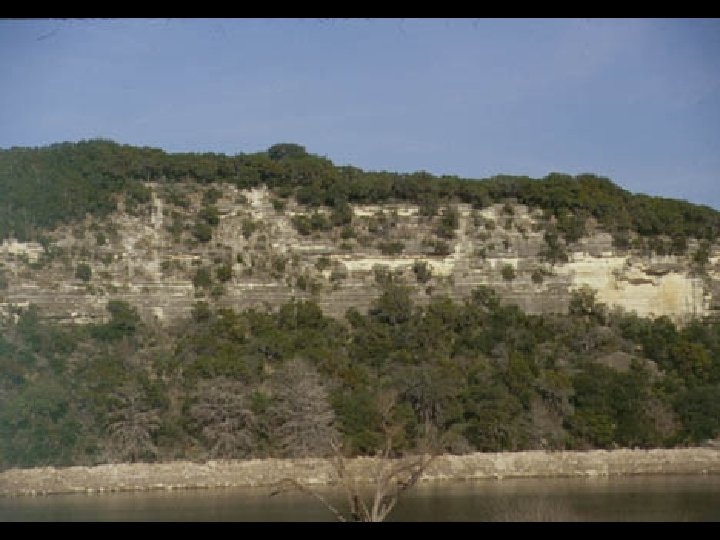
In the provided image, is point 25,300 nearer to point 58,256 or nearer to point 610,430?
point 58,256

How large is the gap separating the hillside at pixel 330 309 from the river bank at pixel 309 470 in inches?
32.6

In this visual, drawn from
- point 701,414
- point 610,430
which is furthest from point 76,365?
point 701,414

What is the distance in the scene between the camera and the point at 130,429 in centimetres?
3127

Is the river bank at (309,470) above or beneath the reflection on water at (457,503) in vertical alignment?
beneath

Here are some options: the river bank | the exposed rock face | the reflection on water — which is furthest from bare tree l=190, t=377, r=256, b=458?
the exposed rock face

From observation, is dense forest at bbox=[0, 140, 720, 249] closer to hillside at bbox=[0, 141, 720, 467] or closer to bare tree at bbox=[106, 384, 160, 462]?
hillside at bbox=[0, 141, 720, 467]

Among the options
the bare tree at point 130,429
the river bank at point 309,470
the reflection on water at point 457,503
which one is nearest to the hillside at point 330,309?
the bare tree at point 130,429

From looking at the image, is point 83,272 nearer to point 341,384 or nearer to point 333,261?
point 333,261

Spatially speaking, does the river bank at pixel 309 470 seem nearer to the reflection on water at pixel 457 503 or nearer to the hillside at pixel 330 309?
the hillside at pixel 330 309

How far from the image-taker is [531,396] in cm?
3334

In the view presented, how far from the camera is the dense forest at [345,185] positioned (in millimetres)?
41281

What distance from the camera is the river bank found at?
2938 centimetres
